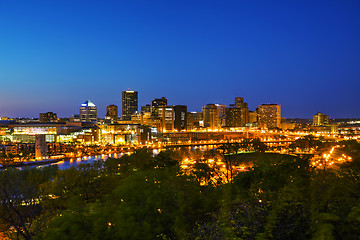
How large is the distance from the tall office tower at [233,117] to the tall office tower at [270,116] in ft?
26.0

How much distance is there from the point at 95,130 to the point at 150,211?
175 feet

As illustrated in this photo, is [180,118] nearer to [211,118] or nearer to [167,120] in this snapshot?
[167,120]

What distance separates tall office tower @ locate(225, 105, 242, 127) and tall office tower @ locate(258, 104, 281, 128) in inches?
312

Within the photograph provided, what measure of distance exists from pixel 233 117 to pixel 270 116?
42.7 feet

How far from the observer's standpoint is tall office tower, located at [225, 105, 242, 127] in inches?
4338

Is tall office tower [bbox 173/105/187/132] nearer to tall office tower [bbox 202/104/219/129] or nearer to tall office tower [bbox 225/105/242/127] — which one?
tall office tower [bbox 202/104/219/129]

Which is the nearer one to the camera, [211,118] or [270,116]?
[211,118]

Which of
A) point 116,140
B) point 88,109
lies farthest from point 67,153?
point 88,109

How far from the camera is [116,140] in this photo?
55.0 meters

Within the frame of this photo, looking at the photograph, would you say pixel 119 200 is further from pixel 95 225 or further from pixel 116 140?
pixel 116 140

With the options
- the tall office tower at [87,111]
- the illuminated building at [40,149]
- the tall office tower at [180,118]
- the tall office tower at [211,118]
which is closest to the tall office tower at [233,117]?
the tall office tower at [211,118]

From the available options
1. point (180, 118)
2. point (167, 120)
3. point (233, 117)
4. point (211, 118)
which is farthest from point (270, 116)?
point (167, 120)

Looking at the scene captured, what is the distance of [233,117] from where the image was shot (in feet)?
363

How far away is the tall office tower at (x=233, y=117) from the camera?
11019cm
